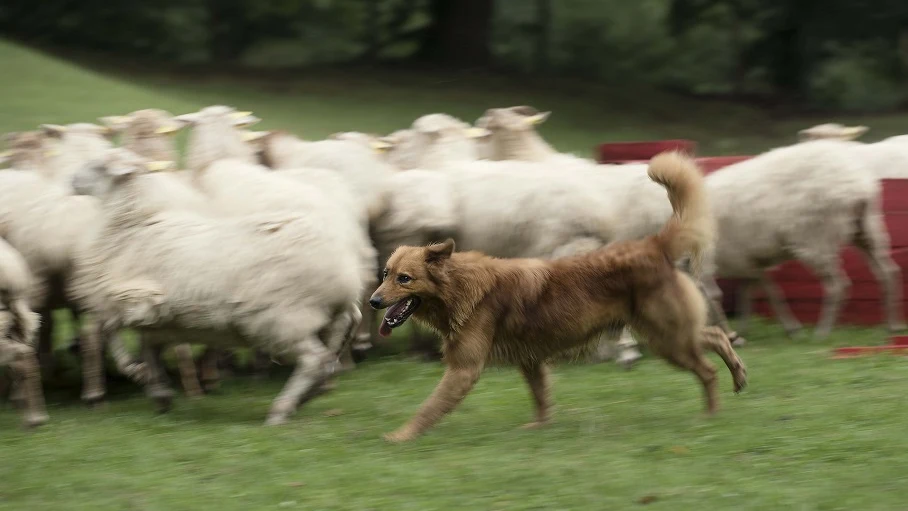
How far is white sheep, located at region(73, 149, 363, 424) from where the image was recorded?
7.58 metres

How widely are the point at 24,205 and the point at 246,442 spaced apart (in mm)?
3248

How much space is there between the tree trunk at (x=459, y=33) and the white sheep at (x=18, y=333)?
69.4ft

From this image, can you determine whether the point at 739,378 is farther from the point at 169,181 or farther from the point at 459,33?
the point at 459,33

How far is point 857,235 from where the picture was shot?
33.1ft

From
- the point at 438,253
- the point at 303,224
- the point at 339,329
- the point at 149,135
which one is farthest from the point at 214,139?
the point at 438,253

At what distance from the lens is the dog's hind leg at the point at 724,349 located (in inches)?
288

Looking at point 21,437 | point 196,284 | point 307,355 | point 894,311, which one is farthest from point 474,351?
point 894,311

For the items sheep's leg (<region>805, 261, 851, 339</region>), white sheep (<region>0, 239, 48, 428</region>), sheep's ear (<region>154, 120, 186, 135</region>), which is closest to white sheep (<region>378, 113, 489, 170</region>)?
sheep's ear (<region>154, 120, 186, 135</region>)

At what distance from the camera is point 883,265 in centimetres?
1015

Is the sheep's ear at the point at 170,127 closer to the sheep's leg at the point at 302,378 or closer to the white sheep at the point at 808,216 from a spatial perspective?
the sheep's leg at the point at 302,378

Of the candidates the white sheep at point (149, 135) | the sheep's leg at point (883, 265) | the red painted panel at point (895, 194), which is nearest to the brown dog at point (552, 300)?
the sheep's leg at point (883, 265)

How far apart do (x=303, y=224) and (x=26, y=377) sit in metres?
2.02

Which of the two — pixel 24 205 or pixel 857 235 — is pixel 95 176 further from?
pixel 857 235

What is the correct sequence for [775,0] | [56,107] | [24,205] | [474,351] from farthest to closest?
1. [775,0]
2. [56,107]
3. [24,205]
4. [474,351]
